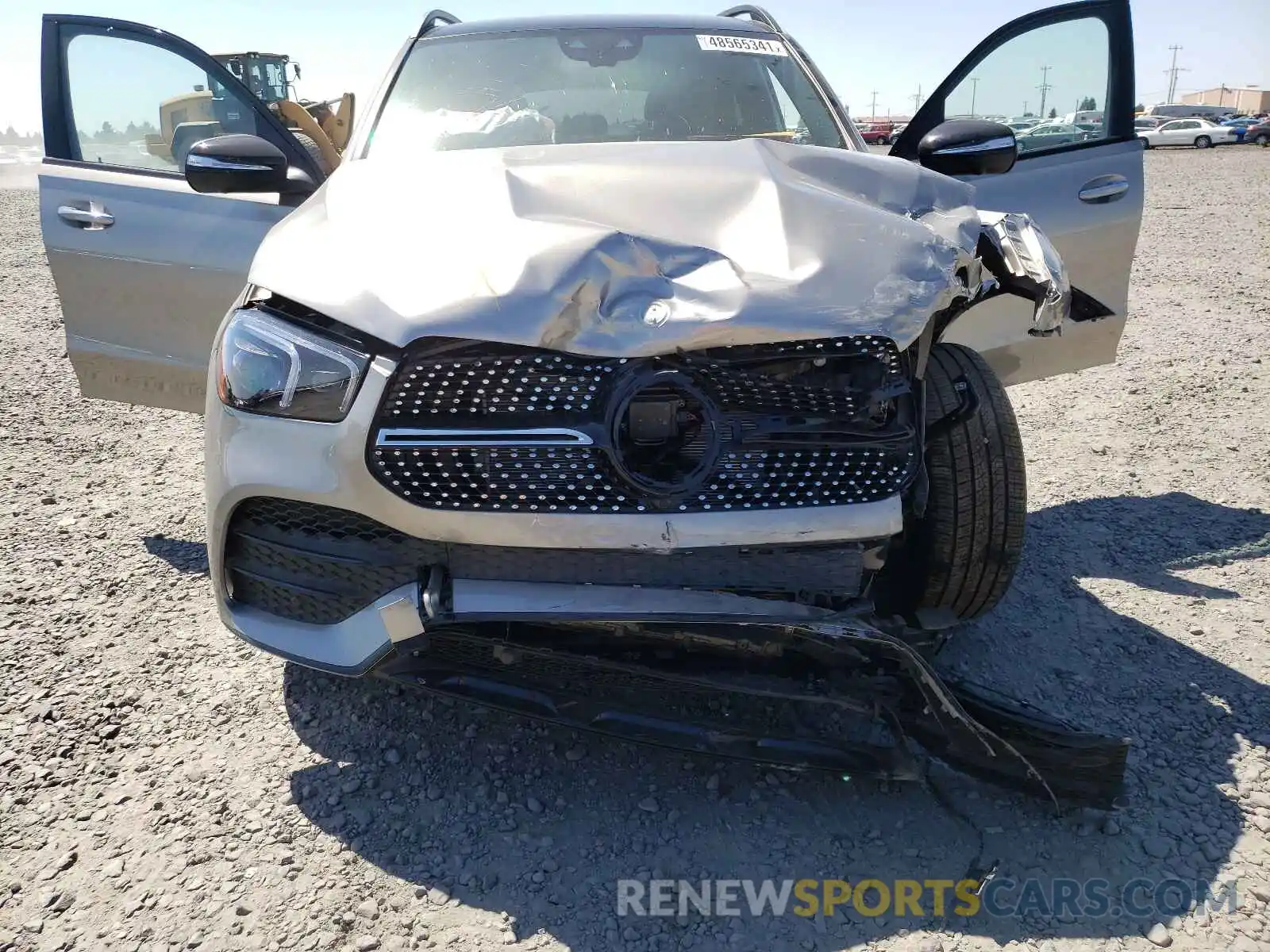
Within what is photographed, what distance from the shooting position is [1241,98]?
60.2 meters

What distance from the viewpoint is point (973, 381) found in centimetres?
251

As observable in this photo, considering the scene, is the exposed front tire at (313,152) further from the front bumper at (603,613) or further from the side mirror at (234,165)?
the front bumper at (603,613)

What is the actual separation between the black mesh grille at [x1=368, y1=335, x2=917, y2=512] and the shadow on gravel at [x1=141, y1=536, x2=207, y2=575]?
1.91 metres

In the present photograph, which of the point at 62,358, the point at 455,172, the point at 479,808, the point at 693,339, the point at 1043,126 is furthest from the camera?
the point at 62,358

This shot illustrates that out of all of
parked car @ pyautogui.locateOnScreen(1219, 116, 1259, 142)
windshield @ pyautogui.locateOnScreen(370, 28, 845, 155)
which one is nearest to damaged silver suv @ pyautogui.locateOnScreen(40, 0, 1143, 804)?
windshield @ pyautogui.locateOnScreen(370, 28, 845, 155)

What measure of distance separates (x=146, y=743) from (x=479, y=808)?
0.94 meters

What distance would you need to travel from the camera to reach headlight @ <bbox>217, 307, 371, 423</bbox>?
1941 millimetres

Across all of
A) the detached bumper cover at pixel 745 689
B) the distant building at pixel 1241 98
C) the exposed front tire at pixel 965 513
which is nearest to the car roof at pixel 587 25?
the exposed front tire at pixel 965 513

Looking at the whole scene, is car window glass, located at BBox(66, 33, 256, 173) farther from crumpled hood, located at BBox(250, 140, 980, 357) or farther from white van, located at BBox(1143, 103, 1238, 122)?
white van, located at BBox(1143, 103, 1238, 122)

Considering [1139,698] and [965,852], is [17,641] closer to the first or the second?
[965,852]

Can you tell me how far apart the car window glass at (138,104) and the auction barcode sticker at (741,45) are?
5.72 feet

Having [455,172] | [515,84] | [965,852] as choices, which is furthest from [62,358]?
[965,852]

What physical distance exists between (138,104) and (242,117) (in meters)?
0.53

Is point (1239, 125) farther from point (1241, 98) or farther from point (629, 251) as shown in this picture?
point (629, 251)
